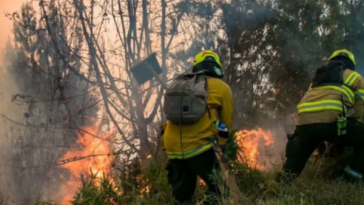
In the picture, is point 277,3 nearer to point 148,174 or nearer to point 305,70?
point 305,70

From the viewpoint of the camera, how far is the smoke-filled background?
24.3 ft

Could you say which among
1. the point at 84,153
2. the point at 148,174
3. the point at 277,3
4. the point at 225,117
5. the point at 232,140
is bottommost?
the point at 84,153

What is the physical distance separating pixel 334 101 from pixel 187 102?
170 cm

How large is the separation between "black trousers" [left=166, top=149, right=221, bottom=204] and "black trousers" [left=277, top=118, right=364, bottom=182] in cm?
91

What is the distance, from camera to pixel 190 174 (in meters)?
4.16

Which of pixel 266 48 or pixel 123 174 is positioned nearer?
pixel 123 174

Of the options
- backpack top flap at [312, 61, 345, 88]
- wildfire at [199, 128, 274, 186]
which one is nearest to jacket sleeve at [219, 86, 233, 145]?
backpack top flap at [312, 61, 345, 88]

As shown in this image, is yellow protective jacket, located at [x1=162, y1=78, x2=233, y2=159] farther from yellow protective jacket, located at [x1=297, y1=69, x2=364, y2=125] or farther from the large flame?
the large flame

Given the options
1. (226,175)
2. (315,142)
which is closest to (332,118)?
(315,142)

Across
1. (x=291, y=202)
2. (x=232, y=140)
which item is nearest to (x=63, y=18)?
(x=232, y=140)

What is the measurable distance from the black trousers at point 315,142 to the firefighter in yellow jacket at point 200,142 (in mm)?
976

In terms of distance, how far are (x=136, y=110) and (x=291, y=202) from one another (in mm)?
4528

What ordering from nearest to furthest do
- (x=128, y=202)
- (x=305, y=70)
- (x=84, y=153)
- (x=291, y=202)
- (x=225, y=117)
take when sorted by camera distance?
(x=291, y=202)
(x=225, y=117)
(x=128, y=202)
(x=305, y=70)
(x=84, y=153)

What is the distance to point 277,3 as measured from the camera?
7.55 metres
